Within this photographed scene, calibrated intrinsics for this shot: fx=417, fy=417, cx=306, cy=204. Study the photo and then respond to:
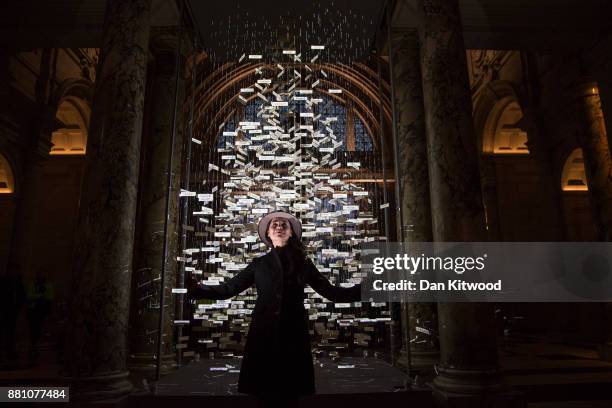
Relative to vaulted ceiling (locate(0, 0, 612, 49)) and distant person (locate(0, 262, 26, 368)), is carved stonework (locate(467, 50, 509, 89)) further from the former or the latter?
distant person (locate(0, 262, 26, 368))

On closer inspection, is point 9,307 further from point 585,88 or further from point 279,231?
point 585,88

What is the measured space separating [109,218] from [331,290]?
264cm

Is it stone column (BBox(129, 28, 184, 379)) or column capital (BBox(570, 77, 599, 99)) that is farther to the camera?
column capital (BBox(570, 77, 599, 99))

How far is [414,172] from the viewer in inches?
259

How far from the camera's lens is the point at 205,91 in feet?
51.6

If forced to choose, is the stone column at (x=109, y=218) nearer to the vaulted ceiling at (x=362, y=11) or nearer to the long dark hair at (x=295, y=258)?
the vaulted ceiling at (x=362, y=11)

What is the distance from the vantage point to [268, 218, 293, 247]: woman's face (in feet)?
9.80

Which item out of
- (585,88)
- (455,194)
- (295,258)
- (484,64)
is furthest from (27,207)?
(484,64)

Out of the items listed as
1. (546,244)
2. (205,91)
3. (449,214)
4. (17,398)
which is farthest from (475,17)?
(205,91)

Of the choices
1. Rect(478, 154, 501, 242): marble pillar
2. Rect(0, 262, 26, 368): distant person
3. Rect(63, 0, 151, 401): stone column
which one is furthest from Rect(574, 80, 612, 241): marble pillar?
Rect(0, 262, 26, 368): distant person

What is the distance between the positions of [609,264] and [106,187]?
9.51 metres

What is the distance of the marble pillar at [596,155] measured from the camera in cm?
786

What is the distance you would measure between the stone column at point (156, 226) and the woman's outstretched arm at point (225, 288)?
10.8 ft

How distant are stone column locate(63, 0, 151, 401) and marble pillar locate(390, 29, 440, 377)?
11.5ft
